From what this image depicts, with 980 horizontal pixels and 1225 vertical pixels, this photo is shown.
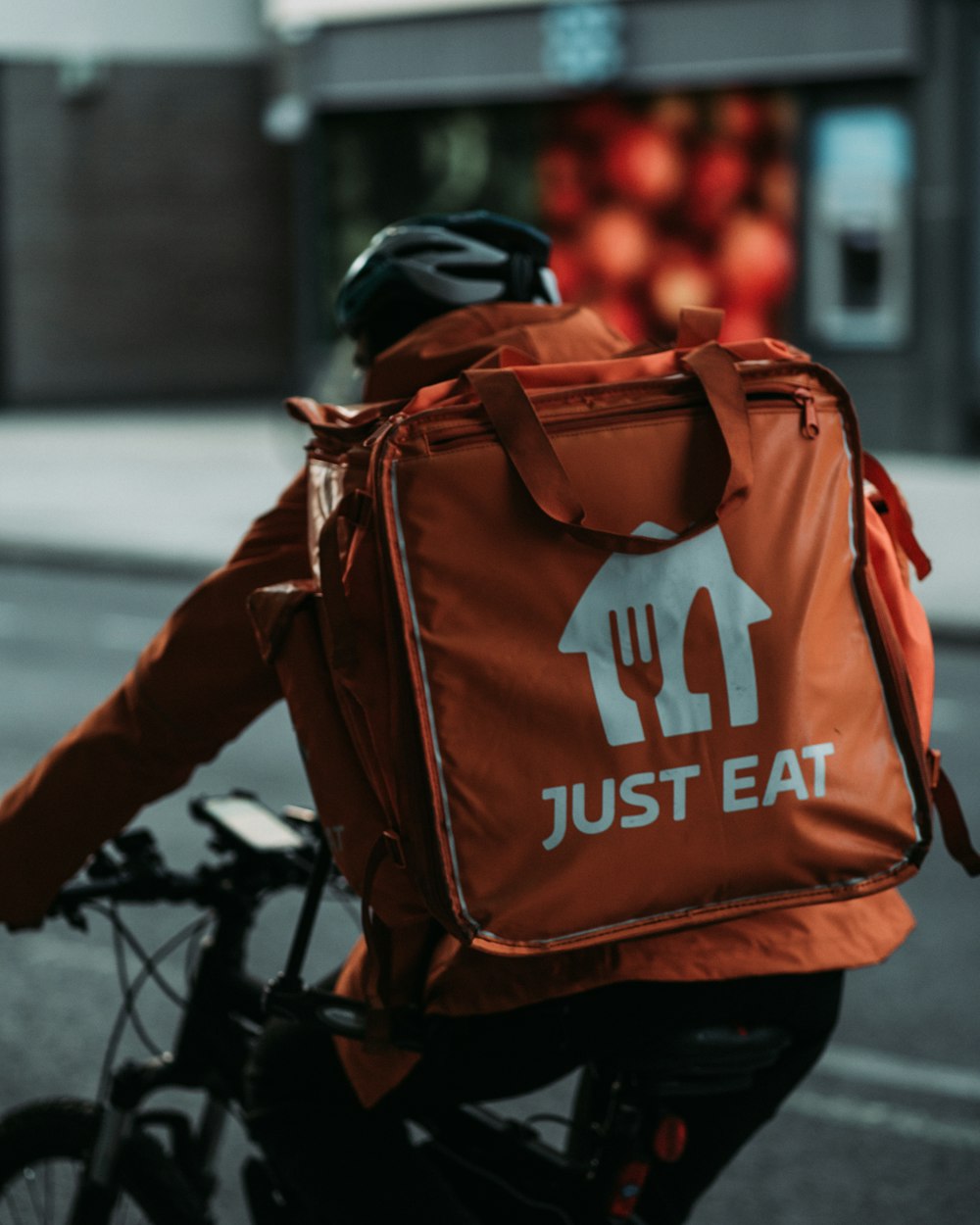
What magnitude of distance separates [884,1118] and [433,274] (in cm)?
250

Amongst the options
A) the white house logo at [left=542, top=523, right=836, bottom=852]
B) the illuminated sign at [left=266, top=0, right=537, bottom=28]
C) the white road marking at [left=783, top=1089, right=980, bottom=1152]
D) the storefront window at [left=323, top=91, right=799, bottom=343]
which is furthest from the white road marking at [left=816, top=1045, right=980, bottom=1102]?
the illuminated sign at [left=266, top=0, right=537, bottom=28]

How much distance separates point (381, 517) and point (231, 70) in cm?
2500

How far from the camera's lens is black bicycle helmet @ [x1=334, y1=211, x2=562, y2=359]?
7.88 feet

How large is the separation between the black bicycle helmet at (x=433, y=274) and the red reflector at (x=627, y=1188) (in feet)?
3.51

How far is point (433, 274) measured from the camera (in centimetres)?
240

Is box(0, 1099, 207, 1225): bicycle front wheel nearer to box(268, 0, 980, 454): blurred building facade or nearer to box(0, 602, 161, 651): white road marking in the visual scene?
box(0, 602, 161, 651): white road marking

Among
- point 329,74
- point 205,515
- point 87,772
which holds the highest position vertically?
point 329,74

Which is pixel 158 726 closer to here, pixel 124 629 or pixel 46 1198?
pixel 46 1198

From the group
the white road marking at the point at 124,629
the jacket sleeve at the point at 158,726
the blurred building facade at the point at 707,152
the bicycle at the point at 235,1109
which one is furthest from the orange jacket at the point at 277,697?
the blurred building facade at the point at 707,152

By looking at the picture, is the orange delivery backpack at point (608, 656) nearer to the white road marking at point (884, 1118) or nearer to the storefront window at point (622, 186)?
the white road marking at point (884, 1118)

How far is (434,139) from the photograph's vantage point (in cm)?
2014

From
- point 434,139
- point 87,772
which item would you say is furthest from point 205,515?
point 87,772

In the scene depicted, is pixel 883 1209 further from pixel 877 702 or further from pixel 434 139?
pixel 434 139

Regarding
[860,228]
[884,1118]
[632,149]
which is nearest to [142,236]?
[632,149]
